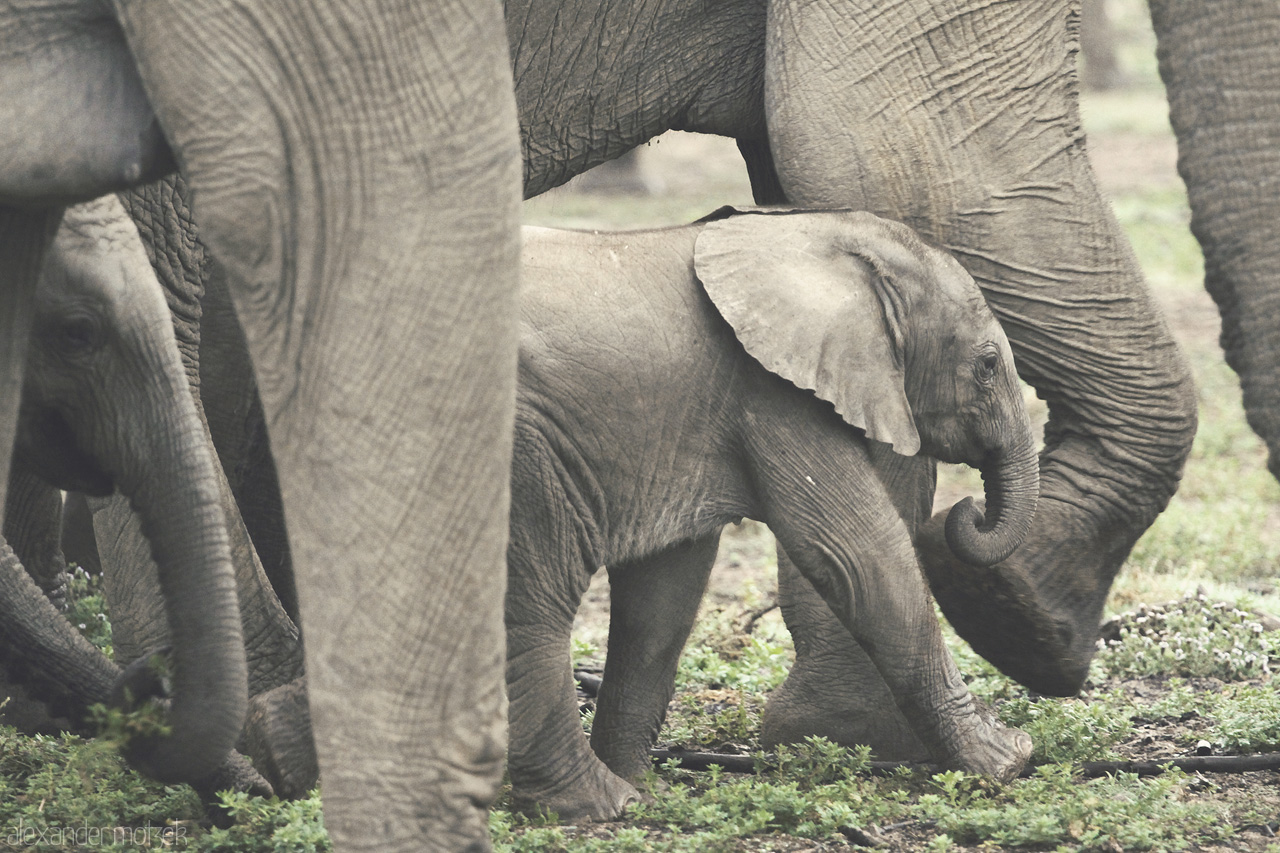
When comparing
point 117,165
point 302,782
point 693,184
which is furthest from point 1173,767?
point 693,184

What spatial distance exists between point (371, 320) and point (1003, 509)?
1817 millimetres

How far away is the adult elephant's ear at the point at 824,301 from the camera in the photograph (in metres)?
3.43

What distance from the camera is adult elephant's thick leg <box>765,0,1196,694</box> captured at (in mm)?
3684

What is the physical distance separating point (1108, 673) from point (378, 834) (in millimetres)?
2930

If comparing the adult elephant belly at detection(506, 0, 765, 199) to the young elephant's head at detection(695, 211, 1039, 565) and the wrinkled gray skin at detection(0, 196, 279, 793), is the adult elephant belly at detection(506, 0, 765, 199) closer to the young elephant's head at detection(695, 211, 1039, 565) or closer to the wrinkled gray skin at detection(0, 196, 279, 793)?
the young elephant's head at detection(695, 211, 1039, 565)

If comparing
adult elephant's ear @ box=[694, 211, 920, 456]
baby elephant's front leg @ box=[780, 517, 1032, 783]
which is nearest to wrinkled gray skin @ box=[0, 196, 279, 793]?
adult elephant's ear @ box=[694, 211, 920, 456]

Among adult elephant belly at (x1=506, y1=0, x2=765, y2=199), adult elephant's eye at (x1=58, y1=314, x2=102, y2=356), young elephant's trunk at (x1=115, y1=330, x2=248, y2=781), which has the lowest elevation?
young elephant's trunk at (x1=115, y1=330, x2=248, y2=781)

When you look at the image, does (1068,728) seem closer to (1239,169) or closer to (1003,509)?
(1003,509)

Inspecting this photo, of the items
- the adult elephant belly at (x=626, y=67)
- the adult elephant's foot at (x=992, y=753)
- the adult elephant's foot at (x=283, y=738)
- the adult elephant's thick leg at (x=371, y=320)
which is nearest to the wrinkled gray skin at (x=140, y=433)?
the adult elephant's thick leg at (x=371, y=320)

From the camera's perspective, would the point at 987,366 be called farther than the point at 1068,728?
No

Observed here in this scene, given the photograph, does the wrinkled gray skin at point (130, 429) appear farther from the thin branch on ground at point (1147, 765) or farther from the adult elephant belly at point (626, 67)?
the thin branch on ground at point (1147, 765)

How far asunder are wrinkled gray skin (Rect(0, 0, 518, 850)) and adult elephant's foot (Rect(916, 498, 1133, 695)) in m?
1.85

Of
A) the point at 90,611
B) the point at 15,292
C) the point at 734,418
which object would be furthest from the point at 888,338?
the point at 90,611

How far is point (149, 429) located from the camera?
110 inches
